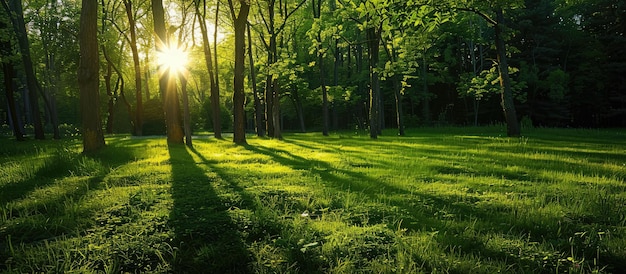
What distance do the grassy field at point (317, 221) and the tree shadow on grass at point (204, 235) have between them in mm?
15

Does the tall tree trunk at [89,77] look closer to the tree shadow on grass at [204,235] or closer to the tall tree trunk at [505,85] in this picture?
the tree shadow on grass at [204,235]

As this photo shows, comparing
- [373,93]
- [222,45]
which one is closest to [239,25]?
[373,93]

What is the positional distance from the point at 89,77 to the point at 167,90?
11.5 ft

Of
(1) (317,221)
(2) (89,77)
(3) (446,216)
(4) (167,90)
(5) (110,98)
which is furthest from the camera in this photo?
(5) (110,98)

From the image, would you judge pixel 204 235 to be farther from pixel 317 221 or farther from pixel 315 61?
pixel 315 61

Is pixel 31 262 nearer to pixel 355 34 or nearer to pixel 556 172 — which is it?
pixel 556 172

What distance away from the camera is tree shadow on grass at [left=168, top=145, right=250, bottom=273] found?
2.96 metres

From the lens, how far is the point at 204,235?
3.55m

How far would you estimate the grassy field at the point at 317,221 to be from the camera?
2.94 metres

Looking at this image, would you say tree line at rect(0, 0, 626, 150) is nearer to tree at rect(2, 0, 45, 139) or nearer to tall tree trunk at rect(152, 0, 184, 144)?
tree at rect(2, 0, 45, 139)

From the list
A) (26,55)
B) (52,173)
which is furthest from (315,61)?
(52,173)

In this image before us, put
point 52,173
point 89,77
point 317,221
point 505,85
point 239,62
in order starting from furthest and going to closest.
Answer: point 505,85 < point 239,62 < point 89,77 < point 52,173 < point 317,221

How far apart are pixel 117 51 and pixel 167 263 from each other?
118 feet

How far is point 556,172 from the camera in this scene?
6727 mm
